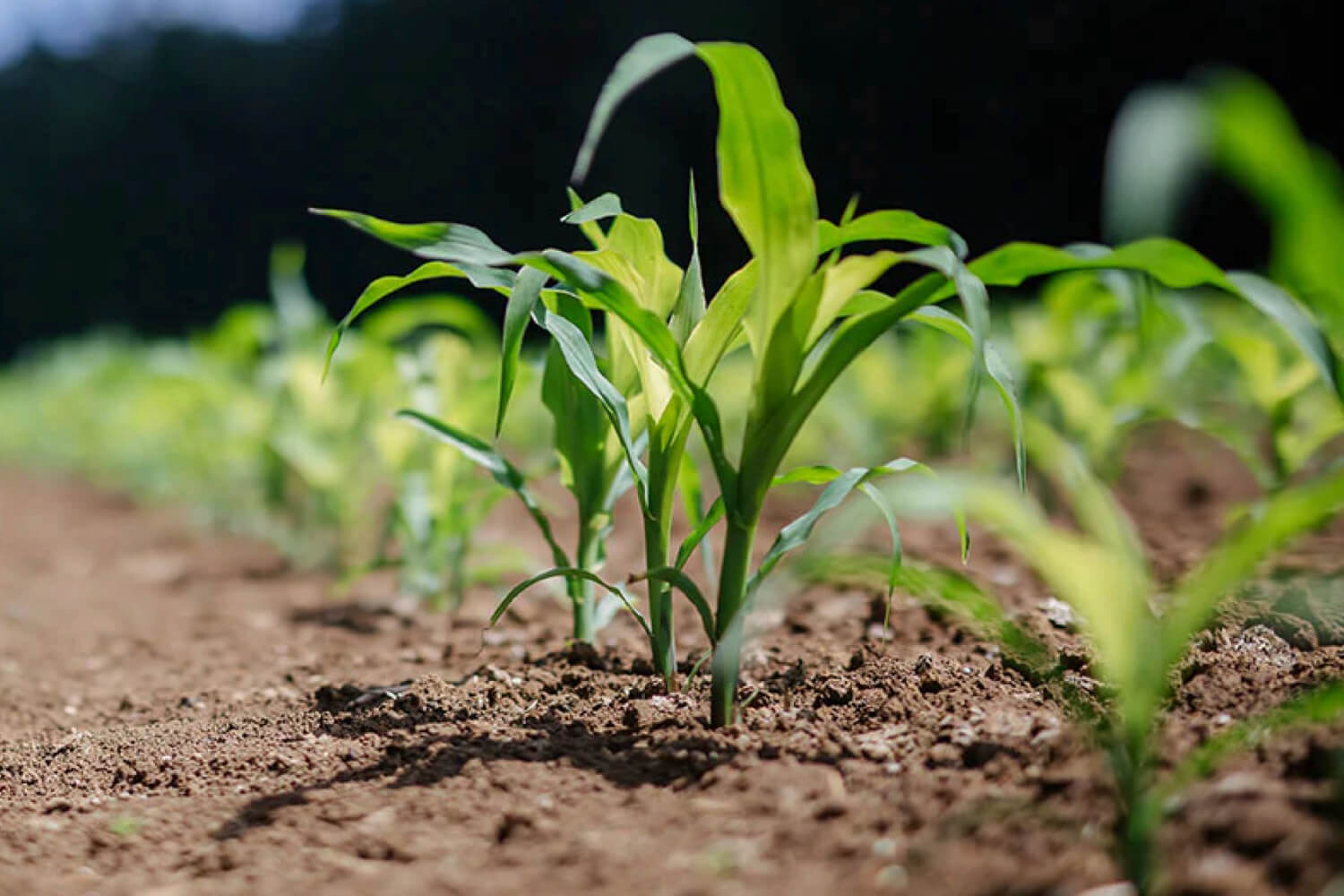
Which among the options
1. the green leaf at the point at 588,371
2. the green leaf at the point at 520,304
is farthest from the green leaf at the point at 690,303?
the green leaf at the point at 520,304

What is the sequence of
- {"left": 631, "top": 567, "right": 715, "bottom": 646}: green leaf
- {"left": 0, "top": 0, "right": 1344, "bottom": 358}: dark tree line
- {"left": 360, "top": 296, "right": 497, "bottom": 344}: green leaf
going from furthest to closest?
{"left": 0, "top": 0, "right": 1344, "bottom": 358}: dark tree line, {"left": 360, "top": 296, "right": 497, "bottom": 344}: green leaf, {"left": 631, "top": 567, "right": 715, "bottom": 646}: green leaf

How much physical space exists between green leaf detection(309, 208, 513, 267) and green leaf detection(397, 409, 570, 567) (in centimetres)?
39

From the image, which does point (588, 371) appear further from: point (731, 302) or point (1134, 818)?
point (1134, 818)

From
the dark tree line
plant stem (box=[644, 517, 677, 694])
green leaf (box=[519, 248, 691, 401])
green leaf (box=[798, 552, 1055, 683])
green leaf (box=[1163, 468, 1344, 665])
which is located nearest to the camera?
green leaf (box=[1163, 468, 1344, 665])

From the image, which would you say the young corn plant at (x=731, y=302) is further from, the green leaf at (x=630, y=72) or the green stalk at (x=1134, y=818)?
the green stalk at (x=1134, y=818)

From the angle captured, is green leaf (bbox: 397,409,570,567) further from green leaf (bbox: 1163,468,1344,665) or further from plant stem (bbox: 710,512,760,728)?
green leaf (bbox: 1163,468,1344,665)

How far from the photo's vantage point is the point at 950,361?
8.85 ft

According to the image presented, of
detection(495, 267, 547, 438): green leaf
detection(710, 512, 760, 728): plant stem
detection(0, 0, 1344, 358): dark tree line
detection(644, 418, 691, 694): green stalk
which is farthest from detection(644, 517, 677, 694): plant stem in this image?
detection(0, 0, 1344, 358): dark tree line

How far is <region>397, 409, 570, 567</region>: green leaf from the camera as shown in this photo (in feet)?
4.15

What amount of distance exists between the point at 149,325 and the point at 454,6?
590 cm

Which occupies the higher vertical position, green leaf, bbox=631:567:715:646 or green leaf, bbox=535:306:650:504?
green leaf, bbox=535:306:650:504

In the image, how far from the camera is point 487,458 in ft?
4.22

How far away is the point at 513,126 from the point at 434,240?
28.0 ft

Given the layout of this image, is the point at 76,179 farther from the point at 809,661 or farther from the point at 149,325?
the point at 809,661
